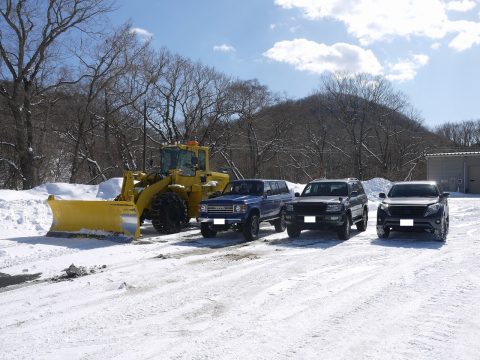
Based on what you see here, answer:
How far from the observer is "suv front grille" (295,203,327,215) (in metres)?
12.7

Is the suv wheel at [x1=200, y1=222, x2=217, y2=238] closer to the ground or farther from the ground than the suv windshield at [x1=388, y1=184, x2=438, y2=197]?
closer to the ground

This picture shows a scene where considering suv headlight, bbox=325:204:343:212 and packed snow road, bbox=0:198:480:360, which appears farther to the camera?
suv headlight, bbox=325:204:343:212

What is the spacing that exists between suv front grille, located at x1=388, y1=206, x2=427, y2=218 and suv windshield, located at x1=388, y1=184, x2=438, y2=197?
156 cm

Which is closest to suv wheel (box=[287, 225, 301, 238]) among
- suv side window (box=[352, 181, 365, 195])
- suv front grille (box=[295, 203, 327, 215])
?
suv front grille (box=[295, 203, 327, 215])

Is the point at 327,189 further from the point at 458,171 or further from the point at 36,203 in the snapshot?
the point at 458,171

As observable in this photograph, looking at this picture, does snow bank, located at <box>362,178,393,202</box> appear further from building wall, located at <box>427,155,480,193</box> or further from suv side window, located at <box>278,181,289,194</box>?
suv side window, located at <box>278,181,289,194</box>

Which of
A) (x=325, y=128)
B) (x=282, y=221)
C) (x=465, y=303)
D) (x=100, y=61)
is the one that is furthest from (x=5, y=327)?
(x=325, y=128)

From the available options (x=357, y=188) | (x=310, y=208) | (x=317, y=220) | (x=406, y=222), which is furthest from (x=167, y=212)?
(x=406, y=222)

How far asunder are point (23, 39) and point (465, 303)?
27708 millimetres

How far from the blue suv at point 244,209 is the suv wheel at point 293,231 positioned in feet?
2.10

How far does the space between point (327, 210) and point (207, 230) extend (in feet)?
11.6

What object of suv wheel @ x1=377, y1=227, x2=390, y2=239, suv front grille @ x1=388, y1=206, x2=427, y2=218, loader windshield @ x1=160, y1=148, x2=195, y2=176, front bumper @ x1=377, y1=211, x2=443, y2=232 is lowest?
suv wheel @ x1=377, y1=227, x2=390, y2=239

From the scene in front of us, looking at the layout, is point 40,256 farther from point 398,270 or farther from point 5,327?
point 398,270

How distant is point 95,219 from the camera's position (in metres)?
13.1
